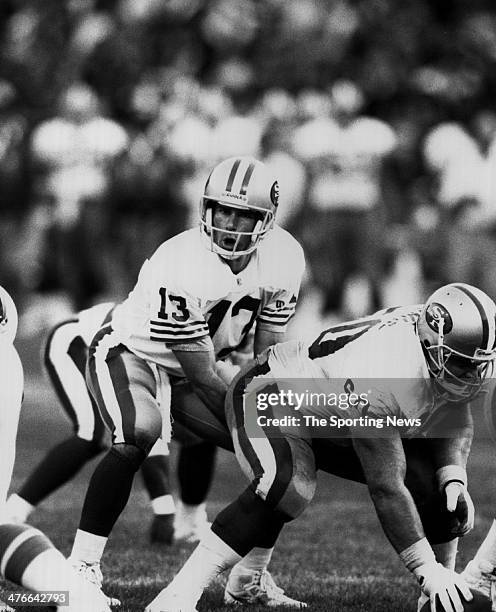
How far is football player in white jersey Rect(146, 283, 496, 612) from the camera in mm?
2988

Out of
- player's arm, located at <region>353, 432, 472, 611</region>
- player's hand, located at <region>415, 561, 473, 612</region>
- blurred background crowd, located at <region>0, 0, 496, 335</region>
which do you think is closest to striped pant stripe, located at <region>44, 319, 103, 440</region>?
player's arm, located at <region>353, 432, 472, 611</region>

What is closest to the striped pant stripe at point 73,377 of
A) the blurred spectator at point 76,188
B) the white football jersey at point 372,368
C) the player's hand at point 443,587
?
the white football jersey at point 372,368

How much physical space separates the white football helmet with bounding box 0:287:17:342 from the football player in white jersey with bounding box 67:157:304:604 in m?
0.54

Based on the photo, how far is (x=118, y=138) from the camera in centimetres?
832

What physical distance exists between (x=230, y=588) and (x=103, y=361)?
0.75 meters

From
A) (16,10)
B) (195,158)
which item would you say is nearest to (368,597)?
(195,158)

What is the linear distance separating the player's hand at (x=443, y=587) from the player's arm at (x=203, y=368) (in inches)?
33.0

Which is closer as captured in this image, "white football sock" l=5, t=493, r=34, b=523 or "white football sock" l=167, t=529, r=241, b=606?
"white football sock" l=167, t=529, r=241, b=606

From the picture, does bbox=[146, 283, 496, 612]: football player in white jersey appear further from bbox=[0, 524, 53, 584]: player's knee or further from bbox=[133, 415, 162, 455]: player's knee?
bbox=[0, 524, 53, 584]: player's knee

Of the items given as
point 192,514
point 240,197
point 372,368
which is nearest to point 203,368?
point 240,197

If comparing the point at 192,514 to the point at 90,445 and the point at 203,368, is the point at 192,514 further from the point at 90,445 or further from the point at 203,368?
the point at 203,368

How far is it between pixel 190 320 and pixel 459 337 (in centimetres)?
81

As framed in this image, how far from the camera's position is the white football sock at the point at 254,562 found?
3.49 metres

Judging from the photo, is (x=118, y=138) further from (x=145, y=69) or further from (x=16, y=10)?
(x=16, y=10)
